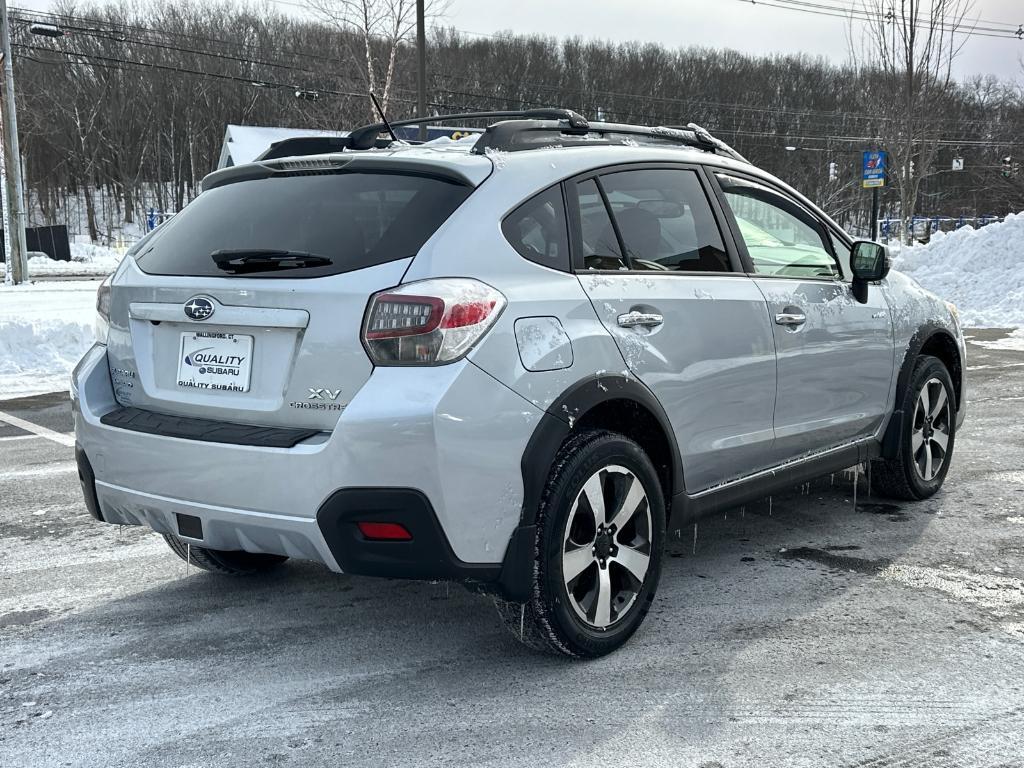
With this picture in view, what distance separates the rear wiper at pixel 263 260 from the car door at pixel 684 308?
0.87m

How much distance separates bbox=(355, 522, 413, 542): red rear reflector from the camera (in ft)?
9.45

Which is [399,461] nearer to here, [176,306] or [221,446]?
[221,446]

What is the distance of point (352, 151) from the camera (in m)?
3.66

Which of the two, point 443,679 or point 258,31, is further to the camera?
point 258,31

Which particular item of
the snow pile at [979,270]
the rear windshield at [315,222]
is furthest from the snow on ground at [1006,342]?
the rear windshield at [315,222]

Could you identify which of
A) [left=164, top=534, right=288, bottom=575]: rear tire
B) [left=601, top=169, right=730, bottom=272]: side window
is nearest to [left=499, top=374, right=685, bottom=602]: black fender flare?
[left=601, top=169, right=730, bottom=272]: side window

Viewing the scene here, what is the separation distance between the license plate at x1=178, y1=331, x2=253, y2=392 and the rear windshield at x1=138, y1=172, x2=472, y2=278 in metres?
0.22

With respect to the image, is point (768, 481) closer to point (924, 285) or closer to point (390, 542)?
point (390, 542)

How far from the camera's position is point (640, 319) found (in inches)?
137

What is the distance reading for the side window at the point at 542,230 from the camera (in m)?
3.21

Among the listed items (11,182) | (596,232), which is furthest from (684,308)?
(11,182)

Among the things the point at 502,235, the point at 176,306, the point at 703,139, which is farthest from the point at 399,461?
the point at 703,139

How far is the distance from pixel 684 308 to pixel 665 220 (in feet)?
1.26

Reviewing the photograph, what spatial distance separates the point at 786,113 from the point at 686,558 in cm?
9987
